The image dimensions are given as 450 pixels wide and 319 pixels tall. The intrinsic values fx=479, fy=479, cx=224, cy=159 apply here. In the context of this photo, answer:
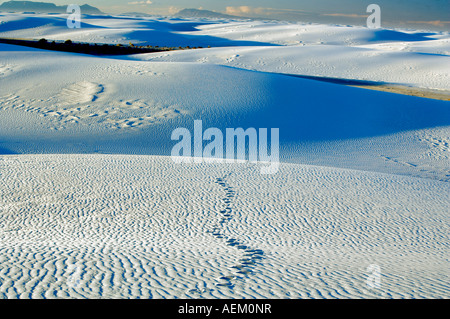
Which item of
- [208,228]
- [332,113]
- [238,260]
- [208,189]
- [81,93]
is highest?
[81,93]

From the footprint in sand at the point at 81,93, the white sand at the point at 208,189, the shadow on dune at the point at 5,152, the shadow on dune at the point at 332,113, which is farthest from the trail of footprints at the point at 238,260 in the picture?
the footprint in sand at the point at 81,93

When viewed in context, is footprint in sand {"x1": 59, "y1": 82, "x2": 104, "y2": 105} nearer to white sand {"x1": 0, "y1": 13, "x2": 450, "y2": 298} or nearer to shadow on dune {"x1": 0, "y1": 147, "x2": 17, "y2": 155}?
white sand {"x1": 0, "y1": 13, "x2": 450, "y2": 298}

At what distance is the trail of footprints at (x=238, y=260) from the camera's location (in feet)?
9.64

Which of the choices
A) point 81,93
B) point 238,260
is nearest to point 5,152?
point 81,93

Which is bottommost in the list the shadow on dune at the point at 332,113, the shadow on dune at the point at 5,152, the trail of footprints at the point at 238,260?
the trail of footprints at the point at 238,260

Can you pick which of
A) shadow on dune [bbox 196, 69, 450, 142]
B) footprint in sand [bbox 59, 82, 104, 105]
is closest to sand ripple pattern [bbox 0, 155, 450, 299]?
shadow on dune [bbox 196, 69, 450, 142]

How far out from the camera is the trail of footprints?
2.94 m

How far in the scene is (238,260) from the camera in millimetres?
3363

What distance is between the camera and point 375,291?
9.20 ft

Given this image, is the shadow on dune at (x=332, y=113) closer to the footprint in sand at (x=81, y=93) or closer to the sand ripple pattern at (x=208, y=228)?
the footprint in sand at (x=81, y=93)

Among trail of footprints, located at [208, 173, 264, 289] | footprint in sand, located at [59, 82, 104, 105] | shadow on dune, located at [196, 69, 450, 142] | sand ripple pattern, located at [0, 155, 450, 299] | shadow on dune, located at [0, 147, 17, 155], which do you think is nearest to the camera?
sand ripple pattern, located at [0, 155, 450, 299]

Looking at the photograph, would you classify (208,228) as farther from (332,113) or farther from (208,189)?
(332,113)

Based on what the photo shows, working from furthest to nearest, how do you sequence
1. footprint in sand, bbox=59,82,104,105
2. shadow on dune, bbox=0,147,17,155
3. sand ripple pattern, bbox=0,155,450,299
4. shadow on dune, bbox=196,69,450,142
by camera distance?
footprint in sand, bbox=59,82,104,105
shadow on dune, bbox=196,69,450,142
shadow on dune, bbox=0,147,17,155
sand ripple pattern, bbox=0,155,450,299
